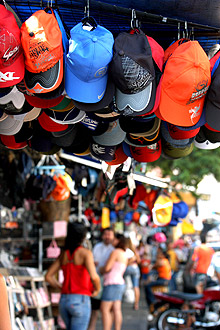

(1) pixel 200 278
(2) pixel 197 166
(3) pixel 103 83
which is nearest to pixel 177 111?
(3) pixel 103 83

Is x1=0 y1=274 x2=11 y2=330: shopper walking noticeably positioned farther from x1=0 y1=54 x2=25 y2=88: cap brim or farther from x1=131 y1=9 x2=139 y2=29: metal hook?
x1=131 y1=9 x2=139 y2=29: metal hook

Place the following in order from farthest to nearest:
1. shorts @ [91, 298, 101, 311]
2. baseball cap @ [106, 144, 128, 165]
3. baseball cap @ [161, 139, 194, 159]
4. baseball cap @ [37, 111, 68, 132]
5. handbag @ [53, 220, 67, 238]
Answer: handbag @ [53, 220, 67, 238] → shorts @ [91, 298, 101, 311] → baseball cap @ [106, 144, 128, 165] → baseball cap @ [161, 139, 194, 159] → baseball cap @ [37, 111, 68, 132]

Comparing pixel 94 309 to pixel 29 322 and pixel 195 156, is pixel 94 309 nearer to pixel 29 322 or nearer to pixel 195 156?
pixel 29 322

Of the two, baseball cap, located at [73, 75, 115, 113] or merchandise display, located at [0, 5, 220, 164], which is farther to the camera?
baseball cap, located at [73, 75, 115, 113]

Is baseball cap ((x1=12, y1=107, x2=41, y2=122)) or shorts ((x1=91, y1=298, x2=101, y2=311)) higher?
baseball cap ((x1=12, y1=107, x2=41, y2=122))

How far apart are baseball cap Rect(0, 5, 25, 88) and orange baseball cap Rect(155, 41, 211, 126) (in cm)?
91

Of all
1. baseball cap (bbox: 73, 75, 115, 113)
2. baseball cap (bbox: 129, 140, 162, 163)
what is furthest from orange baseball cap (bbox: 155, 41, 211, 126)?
baseball cap (bbox: 129, 140, 162, 163)

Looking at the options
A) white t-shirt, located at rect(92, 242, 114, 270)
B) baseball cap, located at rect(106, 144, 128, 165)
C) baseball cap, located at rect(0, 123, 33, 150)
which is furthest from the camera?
white t-shirt, located at rect(92, 242, 114, 270)

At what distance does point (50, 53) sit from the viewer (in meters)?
2.71

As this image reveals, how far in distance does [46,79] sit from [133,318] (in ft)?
33.1

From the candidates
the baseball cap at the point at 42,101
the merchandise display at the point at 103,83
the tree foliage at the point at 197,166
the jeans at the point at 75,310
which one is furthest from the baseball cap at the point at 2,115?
the tree foliage at the point at 197,166

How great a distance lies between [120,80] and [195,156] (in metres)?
9.30

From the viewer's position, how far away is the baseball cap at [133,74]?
9.29ft

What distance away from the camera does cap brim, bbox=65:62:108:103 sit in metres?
2.88
